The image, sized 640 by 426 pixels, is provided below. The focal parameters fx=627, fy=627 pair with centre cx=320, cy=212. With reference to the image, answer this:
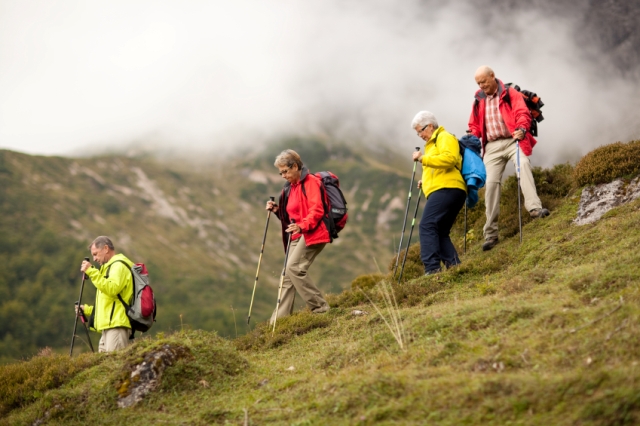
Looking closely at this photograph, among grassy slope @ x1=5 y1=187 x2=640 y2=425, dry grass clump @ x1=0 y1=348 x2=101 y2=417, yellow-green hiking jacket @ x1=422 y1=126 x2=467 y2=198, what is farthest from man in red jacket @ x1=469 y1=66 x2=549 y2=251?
dry grass clump @ x1=0 y1=348 x2=101 y2=417

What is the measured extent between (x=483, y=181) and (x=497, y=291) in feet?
9.26

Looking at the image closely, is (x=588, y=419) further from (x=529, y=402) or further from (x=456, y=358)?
(x=456, y=358)

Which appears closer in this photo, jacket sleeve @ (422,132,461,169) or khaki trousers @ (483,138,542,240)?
jacket sleeve @ (422,132,461,169)

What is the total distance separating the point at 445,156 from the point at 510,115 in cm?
196

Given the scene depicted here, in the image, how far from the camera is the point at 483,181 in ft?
38.3

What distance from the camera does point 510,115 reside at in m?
12.3

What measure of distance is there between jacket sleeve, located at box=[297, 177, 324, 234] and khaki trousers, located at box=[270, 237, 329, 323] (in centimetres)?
45

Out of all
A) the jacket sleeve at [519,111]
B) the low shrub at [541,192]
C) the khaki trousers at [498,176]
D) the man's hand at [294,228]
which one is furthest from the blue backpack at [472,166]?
the man's hand at [294,228]

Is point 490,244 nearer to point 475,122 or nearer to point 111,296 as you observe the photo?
point 475,122

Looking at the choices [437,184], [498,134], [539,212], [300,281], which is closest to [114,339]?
[300,281]

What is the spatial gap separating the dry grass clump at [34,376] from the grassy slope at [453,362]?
0.19 meters

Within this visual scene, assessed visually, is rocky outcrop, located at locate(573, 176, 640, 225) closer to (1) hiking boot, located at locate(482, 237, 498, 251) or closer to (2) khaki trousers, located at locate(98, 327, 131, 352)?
(1) hiking boot, located at locate(482, 237, 498, 251)

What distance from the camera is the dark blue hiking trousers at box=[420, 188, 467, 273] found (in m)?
11.6

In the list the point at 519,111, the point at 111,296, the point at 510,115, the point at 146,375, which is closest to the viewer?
the point at 146,375
